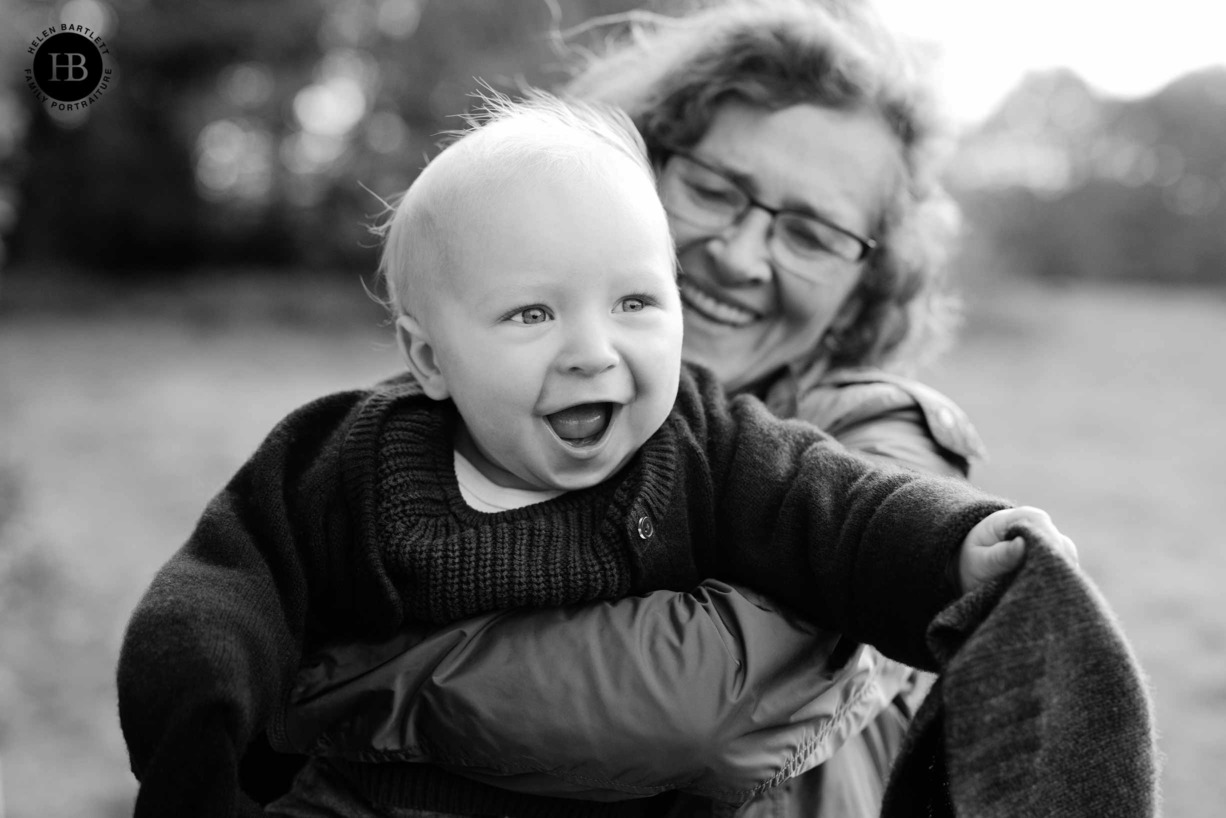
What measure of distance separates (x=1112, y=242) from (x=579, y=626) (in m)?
16.4

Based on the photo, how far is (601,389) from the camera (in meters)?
1.64

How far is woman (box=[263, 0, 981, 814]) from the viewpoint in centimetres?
159

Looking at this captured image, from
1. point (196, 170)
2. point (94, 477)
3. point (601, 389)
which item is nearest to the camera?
point (601, 389)

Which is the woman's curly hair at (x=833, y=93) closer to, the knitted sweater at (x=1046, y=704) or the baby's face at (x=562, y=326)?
the baby's face at (x=562, y=326)

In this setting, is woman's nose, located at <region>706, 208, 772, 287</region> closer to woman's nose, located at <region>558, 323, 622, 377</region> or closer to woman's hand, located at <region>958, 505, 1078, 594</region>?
woman's nose, located at <region>558, 323, 622, 377</region>

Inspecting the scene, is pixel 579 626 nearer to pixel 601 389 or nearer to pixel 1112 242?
pixel 601 389

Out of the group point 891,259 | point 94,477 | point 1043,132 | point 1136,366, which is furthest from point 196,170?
point 891,259

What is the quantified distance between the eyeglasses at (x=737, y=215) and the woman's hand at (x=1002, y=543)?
3.69 ft

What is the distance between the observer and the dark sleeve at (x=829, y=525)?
1425 millimetres

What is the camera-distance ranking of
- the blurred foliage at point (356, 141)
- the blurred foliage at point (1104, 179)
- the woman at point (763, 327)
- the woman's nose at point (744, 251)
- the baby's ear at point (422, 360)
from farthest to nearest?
the blurred foliage at point (356, 141)
the blurred foliage at point (1104, 179)
the woman's nose at point (744, 251)
the baby's ear at point (422, 360)
the woman at point (763, 327)

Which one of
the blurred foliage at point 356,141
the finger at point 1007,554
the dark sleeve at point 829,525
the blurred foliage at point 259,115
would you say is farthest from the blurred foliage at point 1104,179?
the finger at point 1007,554

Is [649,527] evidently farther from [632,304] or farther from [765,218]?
[765,218]

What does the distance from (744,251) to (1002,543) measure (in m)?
1.15

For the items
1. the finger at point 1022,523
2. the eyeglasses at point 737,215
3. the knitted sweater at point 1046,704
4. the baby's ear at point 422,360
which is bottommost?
the knitted sweater at point 1046,704
